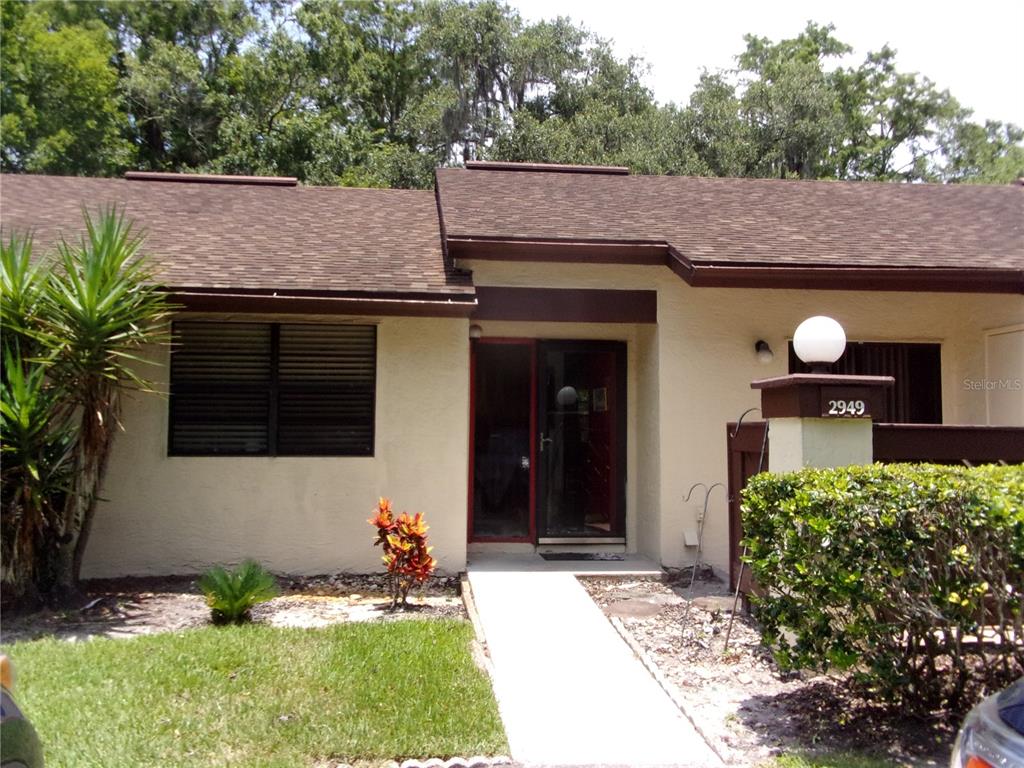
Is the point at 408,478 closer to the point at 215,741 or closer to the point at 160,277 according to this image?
the point at 160,277

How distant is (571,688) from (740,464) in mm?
2664

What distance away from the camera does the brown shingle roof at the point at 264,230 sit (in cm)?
833

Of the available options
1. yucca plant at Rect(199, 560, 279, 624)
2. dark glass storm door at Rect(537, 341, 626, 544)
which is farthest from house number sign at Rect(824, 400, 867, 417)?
yucca plant at Rect(199, 560, 279, 624)

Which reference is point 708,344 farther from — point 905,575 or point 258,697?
point 258,697

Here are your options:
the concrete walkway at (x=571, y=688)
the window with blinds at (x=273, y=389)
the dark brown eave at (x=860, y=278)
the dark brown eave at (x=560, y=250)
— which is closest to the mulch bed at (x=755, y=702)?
the concrete walkway at (x=571, y=688)

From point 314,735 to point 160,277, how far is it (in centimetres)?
506

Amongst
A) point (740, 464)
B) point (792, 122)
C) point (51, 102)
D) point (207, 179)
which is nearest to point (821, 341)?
point (740, 464)

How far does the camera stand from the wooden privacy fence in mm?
6395

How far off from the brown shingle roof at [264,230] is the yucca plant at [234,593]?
270 centimetres

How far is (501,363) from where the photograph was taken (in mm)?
9836

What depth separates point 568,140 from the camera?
25.3 metres

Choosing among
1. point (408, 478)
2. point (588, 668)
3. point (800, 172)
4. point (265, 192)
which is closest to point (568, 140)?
point (800, 172)

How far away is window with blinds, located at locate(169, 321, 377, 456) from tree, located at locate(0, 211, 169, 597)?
108cm

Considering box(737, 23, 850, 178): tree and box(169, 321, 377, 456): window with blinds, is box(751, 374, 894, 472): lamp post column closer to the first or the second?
box(169, 321, 377, 456): window with blinds
